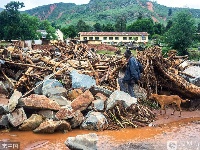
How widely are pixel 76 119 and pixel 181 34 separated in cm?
5228

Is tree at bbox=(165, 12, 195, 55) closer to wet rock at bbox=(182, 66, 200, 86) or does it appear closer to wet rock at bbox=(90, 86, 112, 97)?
wet rock at bbox=(182, 66, 200, 86)

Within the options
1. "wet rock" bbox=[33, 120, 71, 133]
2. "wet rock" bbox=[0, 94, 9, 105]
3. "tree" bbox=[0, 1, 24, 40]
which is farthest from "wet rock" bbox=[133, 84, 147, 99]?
"tree" bbox=[0, 1, 24, 40]

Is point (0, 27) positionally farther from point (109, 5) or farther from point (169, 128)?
point (109, 5)

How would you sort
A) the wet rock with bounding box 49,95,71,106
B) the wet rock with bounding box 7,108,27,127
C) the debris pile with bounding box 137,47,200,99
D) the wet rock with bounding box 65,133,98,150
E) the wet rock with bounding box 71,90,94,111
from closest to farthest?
the wet rock with bounding box 65,133,98,150 < the wet rock with bounding box 7,108,27,127 < the wet rock with bounding box 71,90,94,111 < the wet rock with bounding box 49,95,71,106 < the debris pile with bounding box 137,47,200,99

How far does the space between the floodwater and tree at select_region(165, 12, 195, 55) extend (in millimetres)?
45634

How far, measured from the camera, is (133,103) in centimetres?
985

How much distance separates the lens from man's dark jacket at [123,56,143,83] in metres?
10.7

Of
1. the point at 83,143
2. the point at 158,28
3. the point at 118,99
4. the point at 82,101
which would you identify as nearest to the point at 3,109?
the point at 82,101

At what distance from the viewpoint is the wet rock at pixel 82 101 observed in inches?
378

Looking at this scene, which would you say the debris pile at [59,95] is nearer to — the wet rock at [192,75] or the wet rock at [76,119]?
the wet rock at [76,119]

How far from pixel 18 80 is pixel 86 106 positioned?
12.3 feet

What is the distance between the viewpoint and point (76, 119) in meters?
9.02

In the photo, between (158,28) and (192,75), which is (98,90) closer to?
(192,75)

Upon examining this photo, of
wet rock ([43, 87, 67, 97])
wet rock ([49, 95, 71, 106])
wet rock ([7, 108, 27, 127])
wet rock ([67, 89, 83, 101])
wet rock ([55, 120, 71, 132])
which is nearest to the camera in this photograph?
wet rock ([55, 120, 71, 132])
